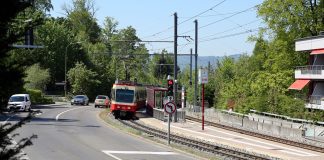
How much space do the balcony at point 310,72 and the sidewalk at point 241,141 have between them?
54.0 feet

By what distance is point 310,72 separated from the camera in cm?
5369

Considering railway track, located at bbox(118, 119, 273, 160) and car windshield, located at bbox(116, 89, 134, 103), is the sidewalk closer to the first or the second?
railway track, located at bbox(118, 119, 273, 160)

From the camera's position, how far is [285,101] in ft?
140

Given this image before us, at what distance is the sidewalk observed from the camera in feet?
82.6

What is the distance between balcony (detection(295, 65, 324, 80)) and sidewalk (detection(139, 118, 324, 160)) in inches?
648

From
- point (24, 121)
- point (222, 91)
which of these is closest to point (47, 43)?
point (222, 91)

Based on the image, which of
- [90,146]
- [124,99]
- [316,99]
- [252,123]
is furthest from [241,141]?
[316,99]

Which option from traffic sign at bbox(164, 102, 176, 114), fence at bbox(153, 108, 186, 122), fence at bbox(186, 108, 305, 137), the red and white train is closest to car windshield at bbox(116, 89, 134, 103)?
the red and white train

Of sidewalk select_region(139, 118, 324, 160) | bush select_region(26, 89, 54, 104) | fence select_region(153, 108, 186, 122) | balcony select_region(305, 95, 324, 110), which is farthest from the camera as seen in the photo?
bush select_region(26, 89, 54, 104)

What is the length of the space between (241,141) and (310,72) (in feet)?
83.4

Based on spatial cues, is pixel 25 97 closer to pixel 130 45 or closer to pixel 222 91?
pixel 222 91

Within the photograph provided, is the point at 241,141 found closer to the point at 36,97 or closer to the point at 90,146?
the point at 90,146

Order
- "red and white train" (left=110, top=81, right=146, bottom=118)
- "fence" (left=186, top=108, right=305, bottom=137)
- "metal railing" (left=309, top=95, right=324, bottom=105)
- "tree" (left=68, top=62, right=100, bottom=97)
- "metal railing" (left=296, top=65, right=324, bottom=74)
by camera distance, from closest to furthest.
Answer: "fence" (left=186, top=108, right=305, bottom=137)
"red and white train" (left=110, top=81, right=146, bottom=118)
"metal railing" (left=309, top=95, right=324, bottom=105)
"metal railing" (left=296, top=65, right=324, bottom=74)
"tree" (left=68, top=62, right=100, bottom=97)

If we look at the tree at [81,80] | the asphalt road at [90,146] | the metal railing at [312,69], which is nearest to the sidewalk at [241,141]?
the asphalt road at [90,146]
